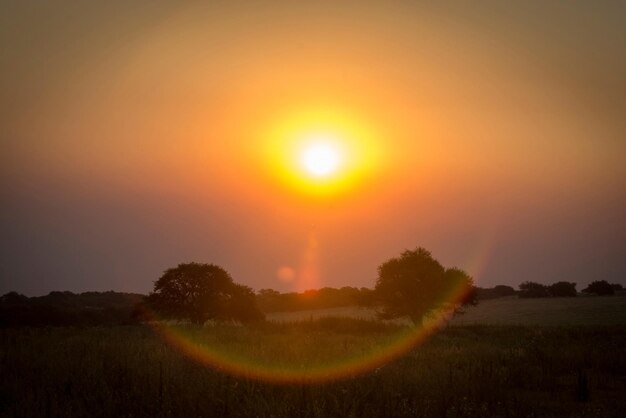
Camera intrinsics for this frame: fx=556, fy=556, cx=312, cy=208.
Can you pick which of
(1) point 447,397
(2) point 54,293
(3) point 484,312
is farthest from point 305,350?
(2) point 54,293

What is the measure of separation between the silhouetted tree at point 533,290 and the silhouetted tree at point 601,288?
6.14 meters

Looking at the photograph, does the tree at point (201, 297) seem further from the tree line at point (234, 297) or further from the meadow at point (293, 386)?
the meadow at point (293, 386)

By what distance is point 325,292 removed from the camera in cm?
9612

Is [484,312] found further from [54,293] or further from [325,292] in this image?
[54,293]

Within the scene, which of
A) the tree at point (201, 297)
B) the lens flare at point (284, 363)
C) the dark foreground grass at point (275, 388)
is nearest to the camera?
the dark foreground grass at point (275, 388)

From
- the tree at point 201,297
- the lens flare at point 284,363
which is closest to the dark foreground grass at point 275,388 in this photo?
the lens flare at point 284,363

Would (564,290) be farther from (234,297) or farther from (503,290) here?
(234,297)

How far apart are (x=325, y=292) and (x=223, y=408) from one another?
86445mm

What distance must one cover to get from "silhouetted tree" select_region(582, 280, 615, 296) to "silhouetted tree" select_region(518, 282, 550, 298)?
6.14m

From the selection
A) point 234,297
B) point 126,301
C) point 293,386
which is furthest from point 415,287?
point 126,301

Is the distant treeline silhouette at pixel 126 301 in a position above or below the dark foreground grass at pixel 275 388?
above

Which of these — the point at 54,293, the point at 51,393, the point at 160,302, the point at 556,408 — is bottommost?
the point at 556,408

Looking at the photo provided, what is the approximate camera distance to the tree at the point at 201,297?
1654 inches

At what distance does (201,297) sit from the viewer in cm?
4288
